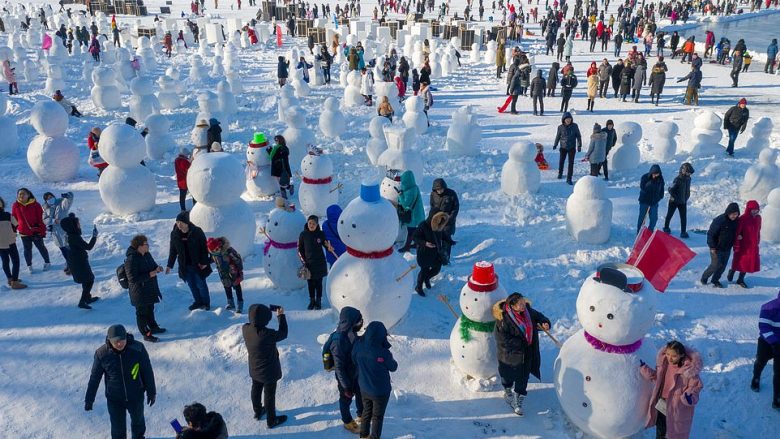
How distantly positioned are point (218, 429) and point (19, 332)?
12.6 feet

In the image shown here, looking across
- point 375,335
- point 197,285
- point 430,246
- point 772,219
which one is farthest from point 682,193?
point 197,285

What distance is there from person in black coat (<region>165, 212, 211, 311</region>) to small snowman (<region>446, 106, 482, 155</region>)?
654 centimetres

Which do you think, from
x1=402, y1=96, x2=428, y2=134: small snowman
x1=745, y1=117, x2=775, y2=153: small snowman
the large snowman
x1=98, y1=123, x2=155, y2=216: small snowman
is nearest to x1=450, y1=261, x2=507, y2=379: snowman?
the large snowman

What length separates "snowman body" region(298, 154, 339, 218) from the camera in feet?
27.0

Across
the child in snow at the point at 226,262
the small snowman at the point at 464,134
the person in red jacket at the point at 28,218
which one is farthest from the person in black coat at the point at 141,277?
the small snowman at the point at 464,134

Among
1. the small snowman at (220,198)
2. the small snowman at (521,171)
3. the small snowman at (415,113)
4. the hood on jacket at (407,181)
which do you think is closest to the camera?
the small snowman at (220,198)

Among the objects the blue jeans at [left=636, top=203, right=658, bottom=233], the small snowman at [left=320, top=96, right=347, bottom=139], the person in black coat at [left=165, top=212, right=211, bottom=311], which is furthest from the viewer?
the small snowman at [left=320, top=96, right=347, bottom=139]

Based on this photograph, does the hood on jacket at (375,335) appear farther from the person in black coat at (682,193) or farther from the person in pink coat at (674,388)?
the person in black coat at (682,193)

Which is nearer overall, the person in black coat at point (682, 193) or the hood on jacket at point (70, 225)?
the hood on jacket at point (70, 225)

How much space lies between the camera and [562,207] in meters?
9.05

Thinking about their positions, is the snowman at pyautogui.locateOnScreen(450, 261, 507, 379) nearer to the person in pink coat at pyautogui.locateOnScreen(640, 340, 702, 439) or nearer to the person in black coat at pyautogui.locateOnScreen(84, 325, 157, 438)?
the person in pink coat at pyautogui.locateOnScreen(640, 340, 702, 439)

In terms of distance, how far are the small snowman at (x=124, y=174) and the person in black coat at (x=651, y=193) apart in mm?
7086

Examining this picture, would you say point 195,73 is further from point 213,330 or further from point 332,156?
point 213,330

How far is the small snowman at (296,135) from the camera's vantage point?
10.5 m
